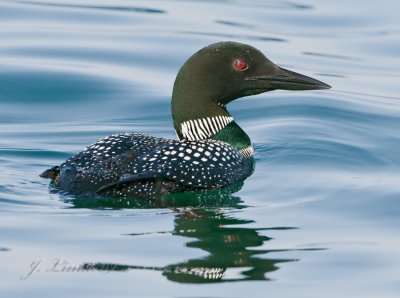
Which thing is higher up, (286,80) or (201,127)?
(286,80)

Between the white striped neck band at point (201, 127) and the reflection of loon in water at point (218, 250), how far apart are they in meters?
0.67

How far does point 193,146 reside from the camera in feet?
27.7

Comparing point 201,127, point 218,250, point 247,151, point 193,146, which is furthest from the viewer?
point 247,151

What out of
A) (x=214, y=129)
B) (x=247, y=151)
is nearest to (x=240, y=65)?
(x=214, y=129)

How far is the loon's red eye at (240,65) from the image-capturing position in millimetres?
9102

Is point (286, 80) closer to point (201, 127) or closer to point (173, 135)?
point (201, 127)

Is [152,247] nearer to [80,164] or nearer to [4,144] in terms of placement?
[80,164]

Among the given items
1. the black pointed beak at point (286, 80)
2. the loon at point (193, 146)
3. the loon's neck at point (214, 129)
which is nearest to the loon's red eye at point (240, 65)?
the loon at point (193, 146)

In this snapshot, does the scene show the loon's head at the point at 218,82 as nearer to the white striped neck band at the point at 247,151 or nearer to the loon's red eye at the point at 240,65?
the loon's red eye at the point at 240,65

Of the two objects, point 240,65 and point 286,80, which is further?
point 286,80

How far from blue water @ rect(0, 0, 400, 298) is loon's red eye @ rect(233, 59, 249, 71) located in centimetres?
77

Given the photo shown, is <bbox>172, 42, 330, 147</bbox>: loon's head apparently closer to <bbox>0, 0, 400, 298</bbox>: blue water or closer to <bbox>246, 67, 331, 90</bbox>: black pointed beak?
<bbox>246, 67, 331, 90</bbox>: black pointed beak

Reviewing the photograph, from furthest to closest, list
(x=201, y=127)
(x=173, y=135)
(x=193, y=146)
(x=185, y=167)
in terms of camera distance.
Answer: (x=173, y=135), (x=201, y=127), (x=193, y=146), (x=185, y=167)

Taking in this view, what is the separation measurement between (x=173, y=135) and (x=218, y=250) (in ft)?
11.5
